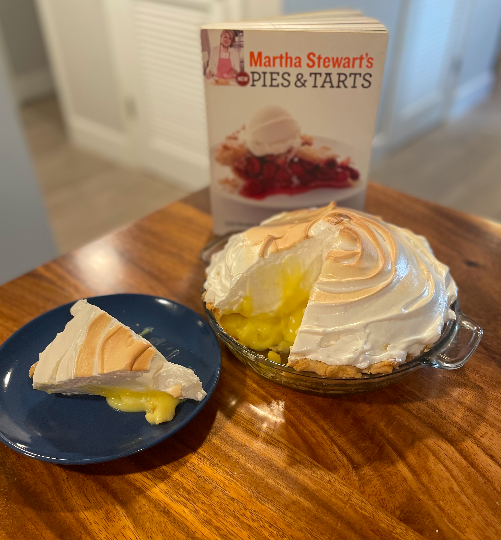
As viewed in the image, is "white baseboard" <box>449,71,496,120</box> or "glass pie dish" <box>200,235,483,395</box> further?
"white baseboard" <box>449,71,496,120</box>

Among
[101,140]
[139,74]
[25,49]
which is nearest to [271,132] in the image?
[139,74]

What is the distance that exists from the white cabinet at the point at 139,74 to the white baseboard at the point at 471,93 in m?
1.71

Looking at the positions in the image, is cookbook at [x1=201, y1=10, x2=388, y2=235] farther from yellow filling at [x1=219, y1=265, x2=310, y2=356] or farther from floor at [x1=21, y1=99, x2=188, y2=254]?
floor at [x1=21, y1=99, x2=188, y2=254]

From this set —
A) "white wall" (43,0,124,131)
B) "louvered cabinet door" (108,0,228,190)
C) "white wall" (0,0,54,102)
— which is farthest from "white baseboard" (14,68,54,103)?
"louvered cabinet door" (108,0,228,190)

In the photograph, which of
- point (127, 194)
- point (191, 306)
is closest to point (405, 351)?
point (191, 306)

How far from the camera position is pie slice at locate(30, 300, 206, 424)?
0.59 meters

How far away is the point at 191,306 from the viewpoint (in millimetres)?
815

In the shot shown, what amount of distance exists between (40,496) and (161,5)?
1.96 metres

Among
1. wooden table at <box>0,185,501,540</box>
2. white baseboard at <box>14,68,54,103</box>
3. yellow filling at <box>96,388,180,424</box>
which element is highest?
yellow filling at <box>96,388,180,424</box>

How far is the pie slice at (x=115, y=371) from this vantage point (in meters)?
0.59

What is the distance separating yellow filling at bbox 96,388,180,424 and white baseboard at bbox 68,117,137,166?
7.16ft

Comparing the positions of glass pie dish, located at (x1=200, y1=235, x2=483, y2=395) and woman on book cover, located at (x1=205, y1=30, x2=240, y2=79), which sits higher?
woman on book cover, located at (x1=205, y1=30, x2=240, y2=79)

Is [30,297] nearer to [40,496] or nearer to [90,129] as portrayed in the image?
[40,496]

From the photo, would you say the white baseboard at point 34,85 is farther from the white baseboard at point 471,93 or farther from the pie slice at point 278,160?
the pie slice at point 278,160
